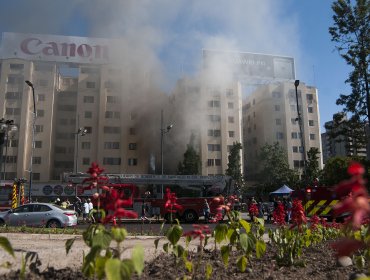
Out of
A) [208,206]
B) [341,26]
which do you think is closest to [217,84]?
[341,26]

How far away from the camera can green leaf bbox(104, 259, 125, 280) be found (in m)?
2.03

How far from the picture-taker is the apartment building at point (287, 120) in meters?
60.5

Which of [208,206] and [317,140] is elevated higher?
[317,140]

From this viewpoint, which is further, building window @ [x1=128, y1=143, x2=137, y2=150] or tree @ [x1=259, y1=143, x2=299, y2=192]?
building window @ [x1=128, y1=143, x2=137, y2=150]

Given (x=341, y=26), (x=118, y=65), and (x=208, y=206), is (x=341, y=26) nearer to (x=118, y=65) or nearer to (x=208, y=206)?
(x=208, y=206)

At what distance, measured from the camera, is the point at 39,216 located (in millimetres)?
14531

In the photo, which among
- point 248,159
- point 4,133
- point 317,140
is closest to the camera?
point 4,133

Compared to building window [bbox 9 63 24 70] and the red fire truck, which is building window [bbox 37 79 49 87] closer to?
building window [bbox 9 63 24 70]

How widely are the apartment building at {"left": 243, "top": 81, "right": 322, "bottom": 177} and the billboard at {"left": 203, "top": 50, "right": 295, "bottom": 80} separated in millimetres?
1933

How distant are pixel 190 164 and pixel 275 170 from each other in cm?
1177

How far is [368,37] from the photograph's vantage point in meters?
21.0

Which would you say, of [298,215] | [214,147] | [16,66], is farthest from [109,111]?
[298,215]

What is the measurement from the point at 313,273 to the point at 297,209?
87cm

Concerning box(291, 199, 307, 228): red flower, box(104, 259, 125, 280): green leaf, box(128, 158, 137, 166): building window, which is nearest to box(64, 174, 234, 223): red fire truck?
box(291, 199, 307, 228): red flower
